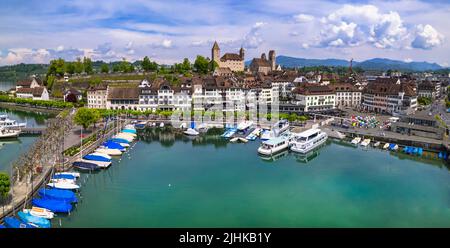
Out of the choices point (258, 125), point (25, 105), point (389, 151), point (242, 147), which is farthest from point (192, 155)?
point (25, 105)

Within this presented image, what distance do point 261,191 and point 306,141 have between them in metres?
8.19

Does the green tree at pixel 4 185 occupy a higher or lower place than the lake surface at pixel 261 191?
higher

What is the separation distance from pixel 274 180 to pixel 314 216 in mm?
4132

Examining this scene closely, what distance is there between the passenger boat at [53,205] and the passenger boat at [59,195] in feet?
1.52

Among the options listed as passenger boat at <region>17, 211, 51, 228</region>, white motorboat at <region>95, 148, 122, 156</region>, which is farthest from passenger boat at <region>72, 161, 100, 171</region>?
passenger boat at <region>17, 211, 51, 228</region>

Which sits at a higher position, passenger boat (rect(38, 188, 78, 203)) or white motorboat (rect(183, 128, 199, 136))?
white motorboat (rect(183, 128, 199, 136))

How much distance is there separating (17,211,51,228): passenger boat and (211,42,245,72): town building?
150 feet

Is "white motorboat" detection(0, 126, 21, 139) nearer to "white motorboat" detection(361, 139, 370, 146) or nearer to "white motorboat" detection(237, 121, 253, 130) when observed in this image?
"white motorboat" detection(237, 121, 253, 130)

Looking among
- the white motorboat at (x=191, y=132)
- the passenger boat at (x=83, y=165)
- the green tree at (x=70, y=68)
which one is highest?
the green tree at (x=70, y=68)

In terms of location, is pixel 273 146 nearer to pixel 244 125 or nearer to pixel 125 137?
pixel 244 125

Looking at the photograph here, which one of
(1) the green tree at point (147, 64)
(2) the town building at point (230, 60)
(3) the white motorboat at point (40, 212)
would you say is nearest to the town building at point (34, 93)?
(1) the green tree at point (147, 64)

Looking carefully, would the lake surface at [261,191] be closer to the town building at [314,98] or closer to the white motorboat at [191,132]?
the white motorboat at [191,132]

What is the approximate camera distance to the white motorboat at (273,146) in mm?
19688

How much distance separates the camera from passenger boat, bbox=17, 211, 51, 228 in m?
→ 9.81
